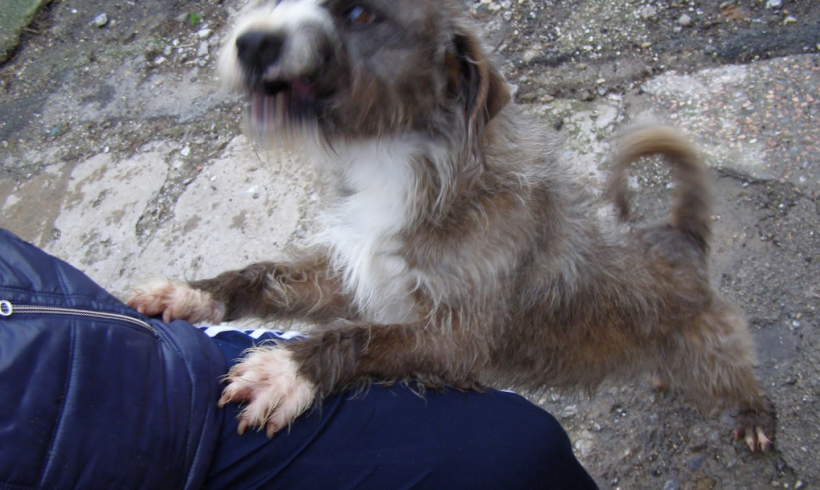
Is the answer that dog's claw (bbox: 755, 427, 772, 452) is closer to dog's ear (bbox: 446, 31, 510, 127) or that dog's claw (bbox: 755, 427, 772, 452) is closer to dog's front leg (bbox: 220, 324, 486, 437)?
dog's front leg (bbox: 220, 324, 486, 437)

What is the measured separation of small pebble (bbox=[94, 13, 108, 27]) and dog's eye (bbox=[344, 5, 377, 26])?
156 inches

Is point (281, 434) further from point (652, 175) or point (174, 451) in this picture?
point (652, 175)

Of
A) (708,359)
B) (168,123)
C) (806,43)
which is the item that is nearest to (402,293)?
(708,359)

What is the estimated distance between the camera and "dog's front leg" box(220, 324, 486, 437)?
1700mm

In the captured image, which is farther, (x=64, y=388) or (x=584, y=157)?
(x=584, y=157)

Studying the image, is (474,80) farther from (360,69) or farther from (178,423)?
(178,423)

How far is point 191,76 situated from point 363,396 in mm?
3230

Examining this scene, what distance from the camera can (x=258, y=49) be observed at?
1.58 meters

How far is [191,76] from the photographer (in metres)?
4.19

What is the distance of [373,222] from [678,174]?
1.36 metres

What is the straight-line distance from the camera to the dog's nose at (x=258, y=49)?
1.56 meters

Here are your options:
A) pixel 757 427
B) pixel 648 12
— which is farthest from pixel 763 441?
pixel 648 12

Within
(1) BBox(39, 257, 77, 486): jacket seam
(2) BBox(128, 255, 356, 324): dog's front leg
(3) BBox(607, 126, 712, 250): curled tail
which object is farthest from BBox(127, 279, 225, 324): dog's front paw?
(3) BBox(607, 126, 712, 250): curled tail

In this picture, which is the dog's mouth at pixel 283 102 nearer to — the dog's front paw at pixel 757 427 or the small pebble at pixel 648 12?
the dog's front paw at pixel 757 427
